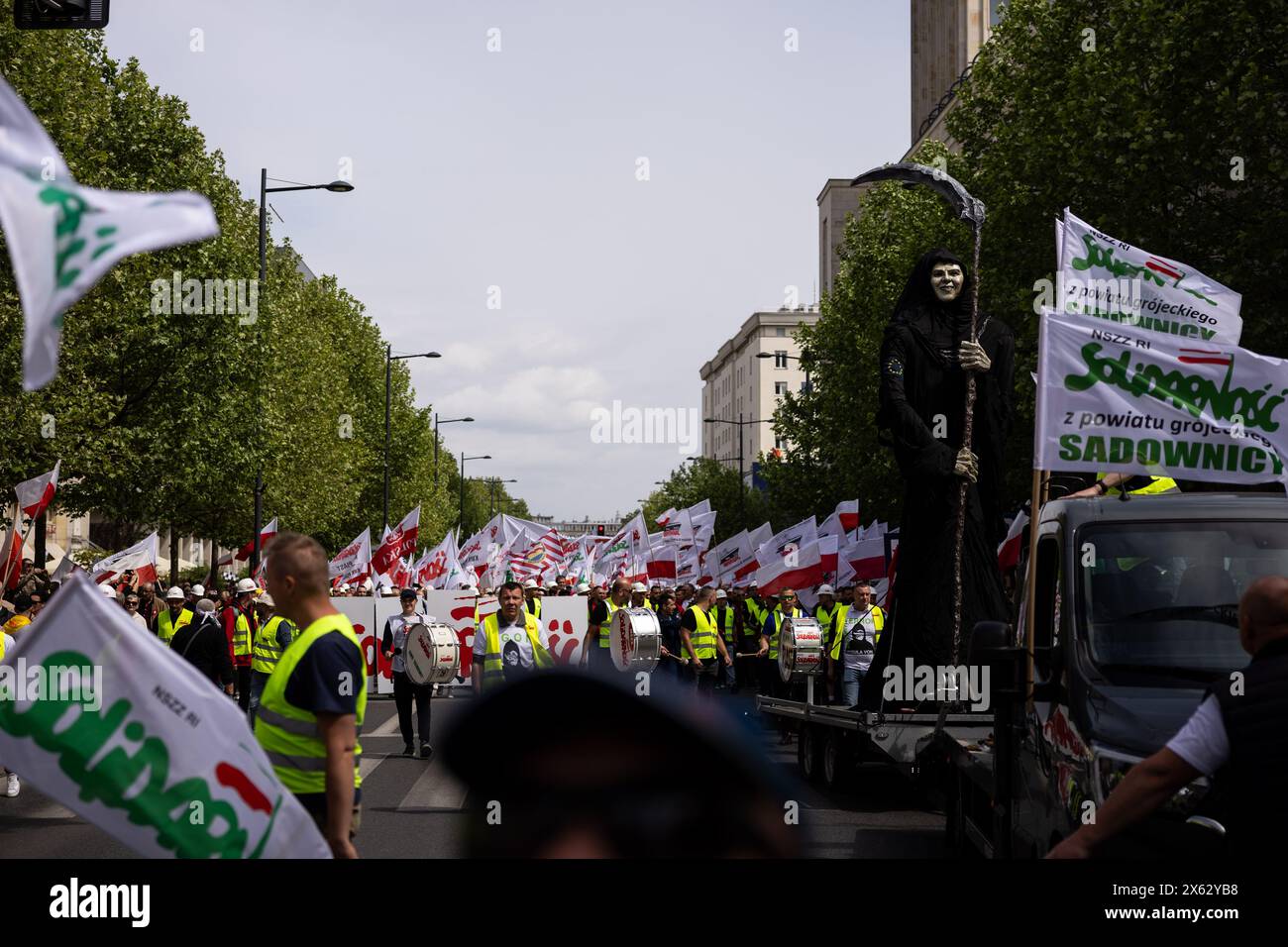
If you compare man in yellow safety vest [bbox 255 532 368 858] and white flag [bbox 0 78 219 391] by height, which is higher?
white flag [bbox 0 78 219 391]

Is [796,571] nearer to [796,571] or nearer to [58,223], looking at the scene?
[796,571]

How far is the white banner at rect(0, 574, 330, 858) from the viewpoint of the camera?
3045mm

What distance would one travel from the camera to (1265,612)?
458cm

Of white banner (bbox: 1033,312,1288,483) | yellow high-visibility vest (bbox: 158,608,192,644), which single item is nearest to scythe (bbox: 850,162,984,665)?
white banner (bbox: 1033,312,1288,483)

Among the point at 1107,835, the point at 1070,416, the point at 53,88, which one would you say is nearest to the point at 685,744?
the point at 1107,835

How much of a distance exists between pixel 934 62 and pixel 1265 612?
9781 centimetres

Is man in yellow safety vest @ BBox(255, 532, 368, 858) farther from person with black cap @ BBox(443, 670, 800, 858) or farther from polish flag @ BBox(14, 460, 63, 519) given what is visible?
polish flag @ BBox(14, 460, 63, 519)

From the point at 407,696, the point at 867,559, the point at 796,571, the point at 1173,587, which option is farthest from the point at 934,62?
the point at 1173,587

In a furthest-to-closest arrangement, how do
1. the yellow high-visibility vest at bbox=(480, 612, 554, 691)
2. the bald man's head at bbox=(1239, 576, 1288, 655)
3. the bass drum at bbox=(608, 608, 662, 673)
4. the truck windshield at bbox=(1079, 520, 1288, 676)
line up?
the bass drum at bbox=(608, 608, 662, 673) < the yellow high-visibility vest at bbox=(480, 612, 554, 691) < the truck windshield at bbox=(1079, 520, 1288, 676) < the bald man's head at bbox=(1239, 576, 1288, 655)

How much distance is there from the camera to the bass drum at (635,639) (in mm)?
17984

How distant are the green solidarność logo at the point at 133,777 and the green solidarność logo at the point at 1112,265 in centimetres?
663

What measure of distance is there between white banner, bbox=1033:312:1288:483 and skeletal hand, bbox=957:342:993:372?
7.22ft

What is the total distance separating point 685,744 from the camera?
6.38 ft

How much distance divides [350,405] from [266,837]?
184ft
